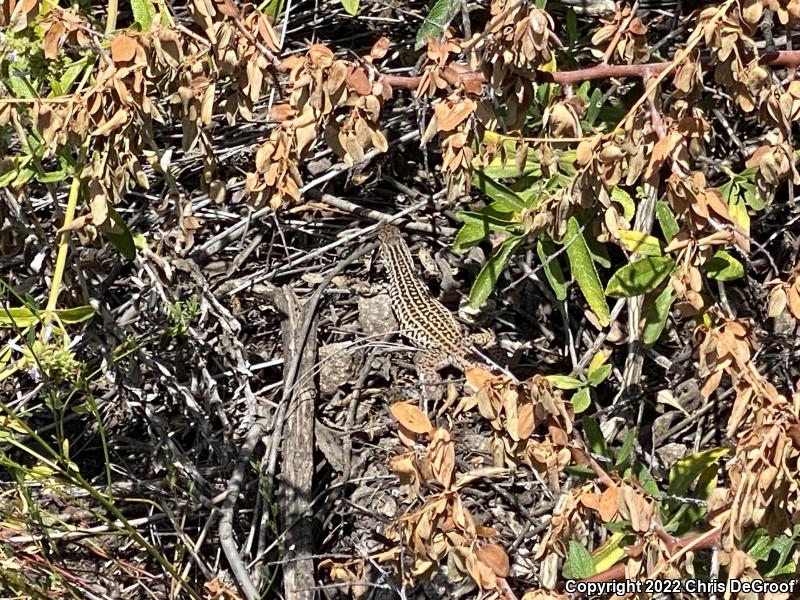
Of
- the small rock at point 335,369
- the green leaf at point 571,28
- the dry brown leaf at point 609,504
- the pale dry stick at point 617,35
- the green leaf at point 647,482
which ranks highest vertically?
the pale dry stick at point 617,35

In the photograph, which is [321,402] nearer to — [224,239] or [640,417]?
[224,239]

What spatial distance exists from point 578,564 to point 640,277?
0.67 metres

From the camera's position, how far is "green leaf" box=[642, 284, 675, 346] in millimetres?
2541

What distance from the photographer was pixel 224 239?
3.60 meters

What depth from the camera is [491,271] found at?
2.89m

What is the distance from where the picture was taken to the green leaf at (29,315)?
279cm

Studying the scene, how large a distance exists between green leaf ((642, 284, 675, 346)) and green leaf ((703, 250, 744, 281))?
120 millimetres

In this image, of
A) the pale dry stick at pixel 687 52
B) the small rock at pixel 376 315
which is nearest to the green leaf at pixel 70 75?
the small rock at pixel 376 315

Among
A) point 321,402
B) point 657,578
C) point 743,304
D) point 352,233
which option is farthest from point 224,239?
point 657,578

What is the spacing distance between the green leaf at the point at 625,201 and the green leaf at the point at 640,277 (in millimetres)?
298

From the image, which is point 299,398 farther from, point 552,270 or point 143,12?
point 143,12

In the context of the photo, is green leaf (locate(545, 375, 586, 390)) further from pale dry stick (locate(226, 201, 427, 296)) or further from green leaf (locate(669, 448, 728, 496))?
pale dry stick (locate(226, 201, 427, 296))

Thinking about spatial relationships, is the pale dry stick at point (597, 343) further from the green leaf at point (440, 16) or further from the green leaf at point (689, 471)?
the green leaf at point (440, 16)

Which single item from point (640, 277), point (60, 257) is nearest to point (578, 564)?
point (640, 277)
